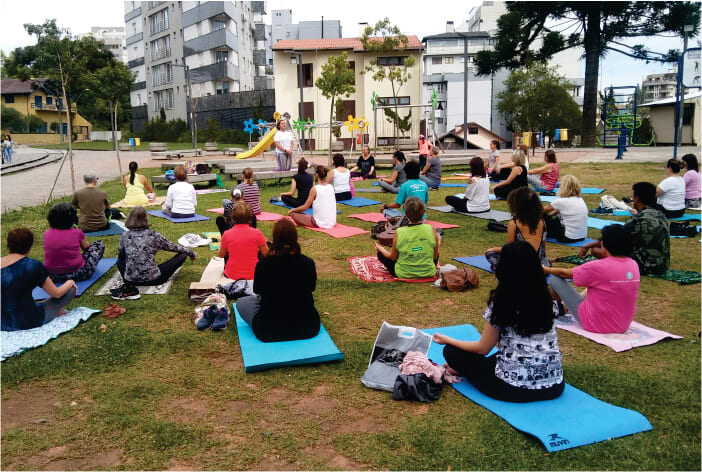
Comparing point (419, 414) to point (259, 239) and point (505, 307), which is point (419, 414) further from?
point (259, 239)

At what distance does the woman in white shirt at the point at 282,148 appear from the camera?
16969mm

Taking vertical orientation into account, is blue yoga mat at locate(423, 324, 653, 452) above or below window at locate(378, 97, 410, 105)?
below

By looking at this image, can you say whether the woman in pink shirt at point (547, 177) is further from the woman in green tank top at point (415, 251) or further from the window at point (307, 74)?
the window at point (307, 74)

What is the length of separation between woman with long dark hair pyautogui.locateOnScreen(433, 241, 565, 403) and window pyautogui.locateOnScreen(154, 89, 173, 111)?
55487 millimetres

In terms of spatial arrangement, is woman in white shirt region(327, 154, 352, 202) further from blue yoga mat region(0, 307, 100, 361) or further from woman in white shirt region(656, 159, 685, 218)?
blue yoga mat region(0, 307, 100, 361)

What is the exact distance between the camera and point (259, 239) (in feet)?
20.5

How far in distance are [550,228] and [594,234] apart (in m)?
1.40

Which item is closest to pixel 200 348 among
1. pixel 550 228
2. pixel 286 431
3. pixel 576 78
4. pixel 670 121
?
pixel 286 431

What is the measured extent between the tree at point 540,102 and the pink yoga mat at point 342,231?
44.7 metres

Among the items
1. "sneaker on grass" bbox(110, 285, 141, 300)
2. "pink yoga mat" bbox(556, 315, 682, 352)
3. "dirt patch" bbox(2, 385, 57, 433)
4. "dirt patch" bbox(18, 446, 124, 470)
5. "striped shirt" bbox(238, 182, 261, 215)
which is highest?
"striped shirt" bbox(238, 182, 261, 215)

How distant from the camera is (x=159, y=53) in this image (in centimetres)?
5591

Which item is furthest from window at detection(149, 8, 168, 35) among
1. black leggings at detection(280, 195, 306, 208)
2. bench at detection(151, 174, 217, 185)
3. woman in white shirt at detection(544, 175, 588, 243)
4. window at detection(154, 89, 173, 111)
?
woman in white shirt at detection(544, 175, 588, 243)

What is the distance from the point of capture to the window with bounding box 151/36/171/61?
5425cm

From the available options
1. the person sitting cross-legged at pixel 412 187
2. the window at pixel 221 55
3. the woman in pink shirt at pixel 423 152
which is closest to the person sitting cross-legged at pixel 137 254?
the person sitting cross-legged at pixel 412 187
